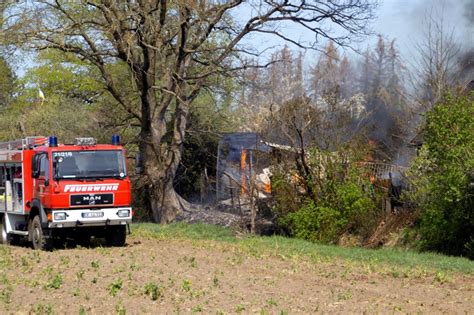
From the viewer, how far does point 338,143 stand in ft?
87.0

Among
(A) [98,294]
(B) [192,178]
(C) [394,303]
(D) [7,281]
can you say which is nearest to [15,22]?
(B) [192,178]

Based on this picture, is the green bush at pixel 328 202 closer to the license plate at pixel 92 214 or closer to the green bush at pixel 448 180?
the green bush at pixel 448 180

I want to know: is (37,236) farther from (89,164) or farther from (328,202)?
(328,202)

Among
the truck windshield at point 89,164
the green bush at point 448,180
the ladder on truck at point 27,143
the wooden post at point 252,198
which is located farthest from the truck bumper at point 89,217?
the green bush at point 448,180

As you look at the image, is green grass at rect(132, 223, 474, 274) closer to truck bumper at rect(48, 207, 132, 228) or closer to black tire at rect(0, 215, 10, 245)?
truck bumper at rect(48, 207, 132, 228)

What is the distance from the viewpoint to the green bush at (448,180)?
2200 cm

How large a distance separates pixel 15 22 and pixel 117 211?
11.7 meters

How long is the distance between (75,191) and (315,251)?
6.20 metres

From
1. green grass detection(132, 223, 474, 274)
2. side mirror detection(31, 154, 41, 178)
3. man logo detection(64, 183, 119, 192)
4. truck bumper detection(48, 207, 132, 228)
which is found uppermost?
side mirror detection(31, 154, 41, 178)

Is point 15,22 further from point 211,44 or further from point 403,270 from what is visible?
point 403,270

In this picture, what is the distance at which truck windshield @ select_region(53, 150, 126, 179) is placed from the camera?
19906mm

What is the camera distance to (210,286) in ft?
44.5

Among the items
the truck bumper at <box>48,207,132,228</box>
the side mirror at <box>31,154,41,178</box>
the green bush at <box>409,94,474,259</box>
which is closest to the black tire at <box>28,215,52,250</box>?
the truck bumper at <box>48,207,132,228</box>

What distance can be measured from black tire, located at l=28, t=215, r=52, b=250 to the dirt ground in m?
1.09
